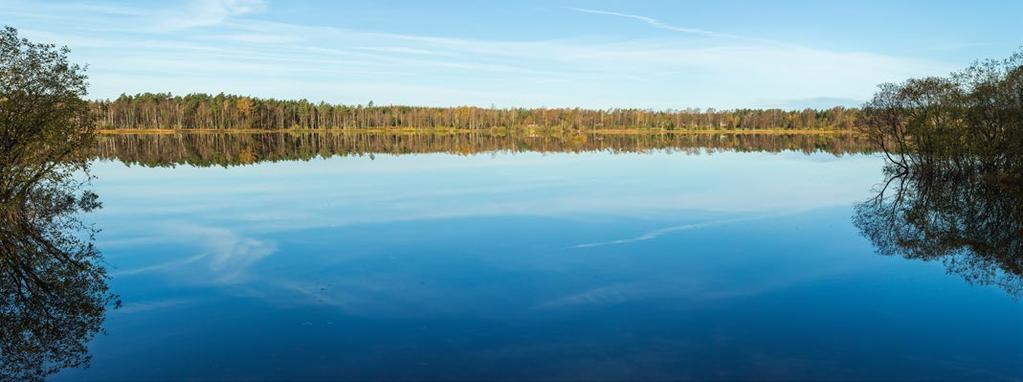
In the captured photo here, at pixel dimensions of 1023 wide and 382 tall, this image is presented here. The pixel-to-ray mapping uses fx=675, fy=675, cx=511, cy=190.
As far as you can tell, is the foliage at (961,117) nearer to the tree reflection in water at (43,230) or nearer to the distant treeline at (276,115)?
the tree reflection in water at (43,230)

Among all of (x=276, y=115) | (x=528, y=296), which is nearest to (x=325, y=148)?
(x=528, y=296)

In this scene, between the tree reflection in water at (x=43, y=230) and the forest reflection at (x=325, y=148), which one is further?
the forest reflection at (x=325, y=148)

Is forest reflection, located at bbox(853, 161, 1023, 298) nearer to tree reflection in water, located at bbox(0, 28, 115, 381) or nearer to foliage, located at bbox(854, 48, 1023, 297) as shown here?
foliage, located at bbox(854, 48, 1023, 297)

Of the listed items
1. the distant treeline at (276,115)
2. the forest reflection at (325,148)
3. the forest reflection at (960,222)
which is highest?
the distant treeline at (276,115)

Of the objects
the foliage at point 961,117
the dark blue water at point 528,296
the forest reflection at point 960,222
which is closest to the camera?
the dark blue water at point 528,296

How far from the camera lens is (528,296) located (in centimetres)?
1234

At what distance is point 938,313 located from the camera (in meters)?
11.7

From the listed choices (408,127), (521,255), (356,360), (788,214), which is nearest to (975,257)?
(788,214)

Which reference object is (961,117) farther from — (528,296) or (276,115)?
(276,115)

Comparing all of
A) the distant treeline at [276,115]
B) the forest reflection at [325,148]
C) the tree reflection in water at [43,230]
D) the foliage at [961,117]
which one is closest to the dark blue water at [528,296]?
the tree reflection in water at [43,230]

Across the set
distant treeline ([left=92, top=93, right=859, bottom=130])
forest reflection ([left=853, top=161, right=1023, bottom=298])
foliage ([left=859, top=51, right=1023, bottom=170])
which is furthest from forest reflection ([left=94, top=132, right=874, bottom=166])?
distant treeline ([left=92, top=93, right=859, bottom=130])

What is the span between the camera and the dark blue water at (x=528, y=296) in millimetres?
9039

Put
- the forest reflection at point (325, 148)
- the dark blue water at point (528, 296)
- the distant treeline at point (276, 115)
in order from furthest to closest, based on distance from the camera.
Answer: the distant treeline at point (276, 115) < the forest reflection at point (325, 148) < the dark blue water at point (528, 296)

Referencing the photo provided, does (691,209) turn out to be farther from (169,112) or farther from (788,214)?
(169,112)
